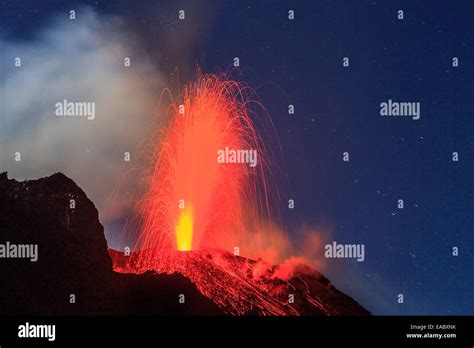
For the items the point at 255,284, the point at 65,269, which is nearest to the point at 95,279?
the point at 65,269

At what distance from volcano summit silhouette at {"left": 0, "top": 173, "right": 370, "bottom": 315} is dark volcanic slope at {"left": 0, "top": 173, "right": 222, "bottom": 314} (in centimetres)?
3

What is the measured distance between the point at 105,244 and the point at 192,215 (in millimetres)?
2921

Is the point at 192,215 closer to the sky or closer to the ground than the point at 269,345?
→ closer to the sky

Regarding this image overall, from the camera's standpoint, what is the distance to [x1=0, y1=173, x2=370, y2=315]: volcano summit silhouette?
53.5ft

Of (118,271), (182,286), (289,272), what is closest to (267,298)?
(289,272)

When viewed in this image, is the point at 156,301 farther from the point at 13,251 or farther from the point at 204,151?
the point at 204,151

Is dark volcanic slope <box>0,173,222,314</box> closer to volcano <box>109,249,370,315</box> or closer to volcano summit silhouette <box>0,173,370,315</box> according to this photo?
volcano summit silhouette <box>0,173,370,315</box>

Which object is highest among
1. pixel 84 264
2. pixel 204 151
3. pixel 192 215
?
pixel 204 151

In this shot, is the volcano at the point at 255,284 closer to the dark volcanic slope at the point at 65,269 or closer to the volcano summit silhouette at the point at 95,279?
the volcano summit silhouette at the point at 95,279

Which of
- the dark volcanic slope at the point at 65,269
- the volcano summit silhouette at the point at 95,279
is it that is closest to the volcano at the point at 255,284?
the volcano summit silhouette at the point at 95,279

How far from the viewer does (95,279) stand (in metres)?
17.1

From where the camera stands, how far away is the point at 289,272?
1772cm

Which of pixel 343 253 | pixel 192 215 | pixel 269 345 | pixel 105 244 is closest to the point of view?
pixel 269 345

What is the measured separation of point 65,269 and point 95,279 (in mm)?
877
